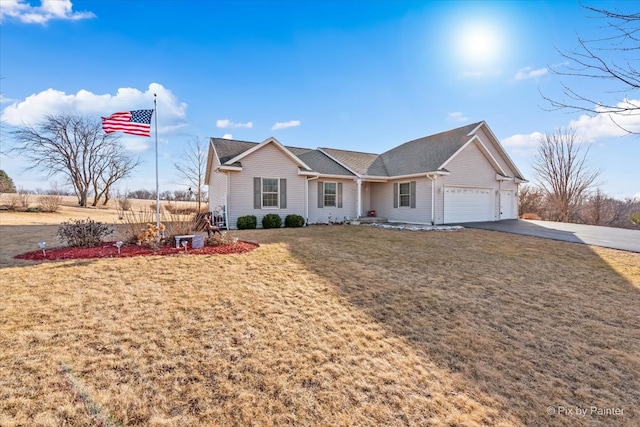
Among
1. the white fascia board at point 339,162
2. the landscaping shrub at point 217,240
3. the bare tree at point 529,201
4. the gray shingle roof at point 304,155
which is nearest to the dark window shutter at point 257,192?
the gray shingle roof at point 304,155

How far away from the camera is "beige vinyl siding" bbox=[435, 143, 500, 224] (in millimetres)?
16016

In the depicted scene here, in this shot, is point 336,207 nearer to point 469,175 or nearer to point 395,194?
point 395,194

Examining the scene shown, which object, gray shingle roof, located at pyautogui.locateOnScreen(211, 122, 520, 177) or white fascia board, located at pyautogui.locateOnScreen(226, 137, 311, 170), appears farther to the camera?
gray shingle roof, located at pyautogui.locateOnScreen(211, 122, 520, 177)

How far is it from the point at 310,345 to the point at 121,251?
6757 millimetres

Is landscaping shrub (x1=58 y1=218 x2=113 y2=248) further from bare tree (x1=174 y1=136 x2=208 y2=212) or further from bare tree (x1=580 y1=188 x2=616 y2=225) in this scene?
bare tree (x1=580 y1=188 x2=616 y2=225)

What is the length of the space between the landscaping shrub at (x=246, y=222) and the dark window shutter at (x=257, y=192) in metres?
0.82

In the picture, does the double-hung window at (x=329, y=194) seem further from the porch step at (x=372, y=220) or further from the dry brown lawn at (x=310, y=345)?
the dry brown lawn at (x=310, y=345)

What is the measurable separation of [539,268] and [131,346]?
29.4 ft

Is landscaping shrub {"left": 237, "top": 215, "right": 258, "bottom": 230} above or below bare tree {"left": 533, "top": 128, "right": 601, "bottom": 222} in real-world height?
below

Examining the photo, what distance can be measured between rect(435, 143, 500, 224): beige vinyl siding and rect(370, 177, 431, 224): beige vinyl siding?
63 centimetres

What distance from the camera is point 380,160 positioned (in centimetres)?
2148

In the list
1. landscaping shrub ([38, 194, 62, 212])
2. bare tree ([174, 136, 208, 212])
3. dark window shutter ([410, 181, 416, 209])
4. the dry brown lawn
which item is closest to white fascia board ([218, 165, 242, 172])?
the dry brown lawn

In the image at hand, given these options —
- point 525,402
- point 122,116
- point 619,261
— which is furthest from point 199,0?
point 619,261

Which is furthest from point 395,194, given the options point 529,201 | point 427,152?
point 529,201
